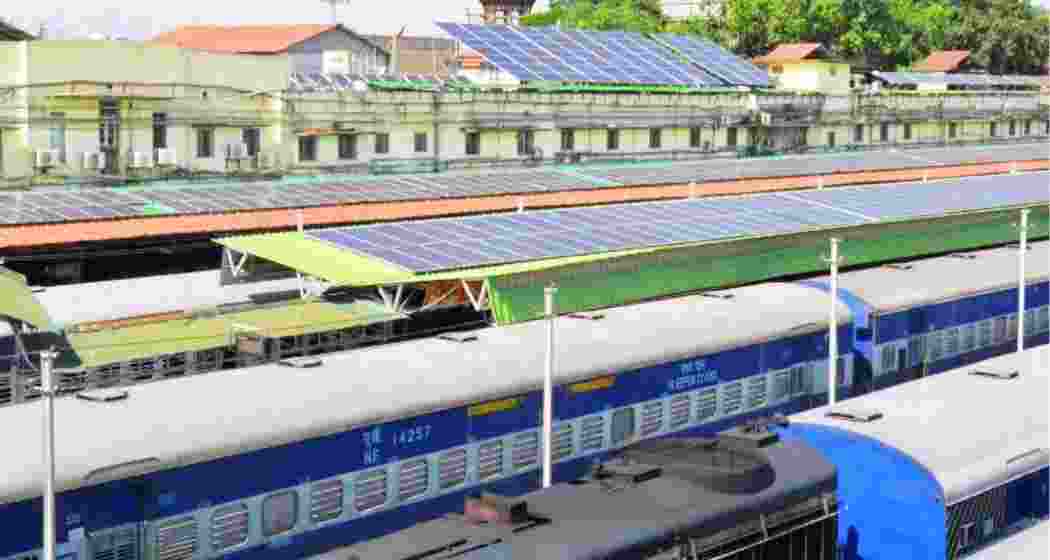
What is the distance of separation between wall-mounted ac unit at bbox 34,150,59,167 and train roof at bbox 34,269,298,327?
842 centimetres

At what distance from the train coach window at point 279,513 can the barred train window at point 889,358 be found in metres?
13.0

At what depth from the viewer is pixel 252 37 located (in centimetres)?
7781

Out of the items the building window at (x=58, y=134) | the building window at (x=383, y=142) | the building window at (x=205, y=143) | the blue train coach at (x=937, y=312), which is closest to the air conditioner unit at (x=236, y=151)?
the building window at (x=205, y=143)

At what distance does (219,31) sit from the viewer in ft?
261

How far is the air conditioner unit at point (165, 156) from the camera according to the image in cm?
3894

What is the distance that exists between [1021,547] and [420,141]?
3353 centimetres

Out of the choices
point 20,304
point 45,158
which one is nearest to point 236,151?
point 45,158

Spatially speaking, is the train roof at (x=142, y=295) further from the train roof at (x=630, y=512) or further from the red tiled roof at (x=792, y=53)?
the red tiled roof at (x=792, y=53)

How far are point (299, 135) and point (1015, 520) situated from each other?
2954 cm

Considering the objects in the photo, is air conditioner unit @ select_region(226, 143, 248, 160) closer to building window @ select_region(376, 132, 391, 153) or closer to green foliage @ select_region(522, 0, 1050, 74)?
building window @ select_region(376, 132, 391, 153)

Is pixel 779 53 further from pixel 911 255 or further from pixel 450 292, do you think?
pixel 450 292

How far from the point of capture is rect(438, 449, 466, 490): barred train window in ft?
57.9

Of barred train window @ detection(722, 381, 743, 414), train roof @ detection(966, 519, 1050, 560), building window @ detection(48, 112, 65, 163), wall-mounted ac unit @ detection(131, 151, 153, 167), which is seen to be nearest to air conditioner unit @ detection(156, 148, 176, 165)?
wall-mounted ac unit @ detection(131, 151, 153, 167)

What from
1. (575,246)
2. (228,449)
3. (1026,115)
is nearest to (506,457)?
A: (228,449)
